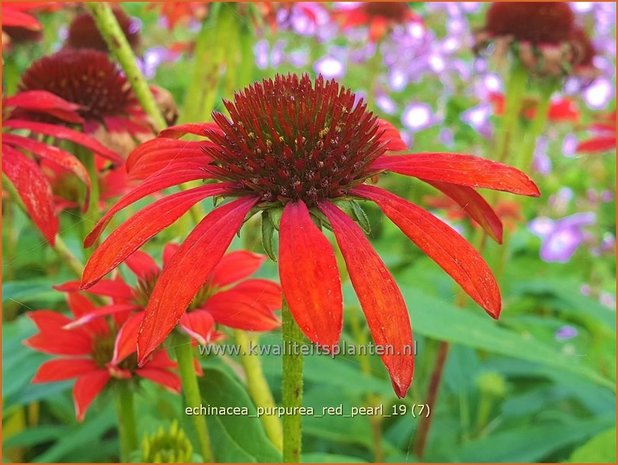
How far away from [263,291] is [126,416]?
0.20 m

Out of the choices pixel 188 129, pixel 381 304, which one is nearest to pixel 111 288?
pixel 188 129

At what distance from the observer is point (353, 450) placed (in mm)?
950

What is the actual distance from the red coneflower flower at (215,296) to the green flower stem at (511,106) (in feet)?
1.99

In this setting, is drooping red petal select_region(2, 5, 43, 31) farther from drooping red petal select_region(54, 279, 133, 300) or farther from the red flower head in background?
drooping red petal select_region(54, 279, 133, 300)

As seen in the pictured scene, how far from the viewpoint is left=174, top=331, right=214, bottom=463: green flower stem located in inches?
18.6

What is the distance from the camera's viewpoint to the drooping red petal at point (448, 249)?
35cm

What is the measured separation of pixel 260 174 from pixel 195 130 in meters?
0.08

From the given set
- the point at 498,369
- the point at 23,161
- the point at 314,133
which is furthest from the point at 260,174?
the point at 498,369

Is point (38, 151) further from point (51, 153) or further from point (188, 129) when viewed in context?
point (188, 129)

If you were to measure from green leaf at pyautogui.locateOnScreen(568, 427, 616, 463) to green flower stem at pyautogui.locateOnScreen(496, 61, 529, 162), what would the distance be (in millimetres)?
446

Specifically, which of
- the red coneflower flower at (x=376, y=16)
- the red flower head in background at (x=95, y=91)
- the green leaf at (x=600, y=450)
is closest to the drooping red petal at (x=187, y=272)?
the red flower head in background at (x=95, y=91)

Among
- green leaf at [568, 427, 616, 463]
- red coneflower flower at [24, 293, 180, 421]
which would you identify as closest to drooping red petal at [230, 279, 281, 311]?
red coneflower flower at [24, 293, 180, 421]

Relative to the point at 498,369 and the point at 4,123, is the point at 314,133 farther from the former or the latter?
the point at 498,369

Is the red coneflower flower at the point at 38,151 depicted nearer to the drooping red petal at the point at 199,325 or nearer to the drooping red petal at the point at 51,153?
the drooping red petal at the point at 51,153
